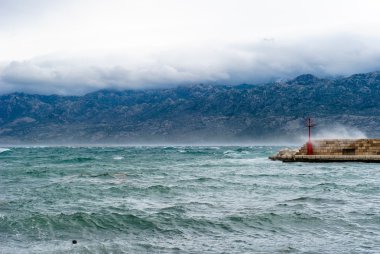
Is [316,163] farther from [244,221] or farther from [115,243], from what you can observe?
[115,243]

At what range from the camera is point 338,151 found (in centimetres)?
5675

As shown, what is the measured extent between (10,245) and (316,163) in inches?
1764

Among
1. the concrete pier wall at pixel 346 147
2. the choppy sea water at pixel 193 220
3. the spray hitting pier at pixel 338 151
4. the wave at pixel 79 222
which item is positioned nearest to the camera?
the choppy sea water at pixel 193 220

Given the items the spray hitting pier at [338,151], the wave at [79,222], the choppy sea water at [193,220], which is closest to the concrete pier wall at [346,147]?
the spray hitting pier at [338,151]

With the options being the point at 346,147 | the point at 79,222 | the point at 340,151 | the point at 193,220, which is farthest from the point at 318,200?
the point at 346,147

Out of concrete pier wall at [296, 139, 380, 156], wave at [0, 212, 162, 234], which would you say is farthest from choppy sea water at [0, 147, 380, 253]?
concrete pier wall at [296, 139, 380, 156]

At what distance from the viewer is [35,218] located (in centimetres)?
1758

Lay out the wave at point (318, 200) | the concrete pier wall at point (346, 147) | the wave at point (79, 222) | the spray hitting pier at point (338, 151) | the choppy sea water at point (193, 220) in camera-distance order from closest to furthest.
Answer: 1. the choppy sea water at point (193, 220)
2. the wave at point (79, 222)
3. the wave at point (318, 200)
4. the spray hitting pier at point (338, 151)
5. the concrete pier wall at point (346, 147)

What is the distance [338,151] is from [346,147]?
3.58 ft

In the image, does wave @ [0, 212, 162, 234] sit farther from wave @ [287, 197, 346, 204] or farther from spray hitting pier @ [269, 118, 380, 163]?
spray hitting pier @ [269, 118, 380, 163]

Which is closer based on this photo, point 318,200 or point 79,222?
point 79,222

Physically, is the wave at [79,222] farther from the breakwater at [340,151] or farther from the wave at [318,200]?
the breakwater at [340,151]

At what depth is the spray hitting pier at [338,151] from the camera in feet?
177

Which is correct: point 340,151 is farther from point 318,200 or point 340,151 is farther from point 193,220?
point 193,220
